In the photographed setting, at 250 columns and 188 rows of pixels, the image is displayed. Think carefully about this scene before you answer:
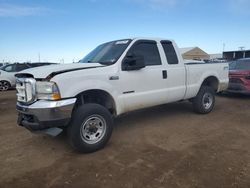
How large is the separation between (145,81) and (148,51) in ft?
2.55

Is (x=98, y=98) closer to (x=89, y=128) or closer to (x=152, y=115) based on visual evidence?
(x=89, y=128)

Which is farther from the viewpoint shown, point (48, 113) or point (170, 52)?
point (170, 52)

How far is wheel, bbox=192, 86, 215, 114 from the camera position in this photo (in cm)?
646

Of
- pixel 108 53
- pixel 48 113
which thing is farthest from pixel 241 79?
pixel 48 113

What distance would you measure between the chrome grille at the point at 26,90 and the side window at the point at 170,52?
3.18 m

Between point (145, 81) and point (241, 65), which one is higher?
point (241, 65)

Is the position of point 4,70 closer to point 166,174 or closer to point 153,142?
point 153,142

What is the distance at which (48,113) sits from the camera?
12.1 feet

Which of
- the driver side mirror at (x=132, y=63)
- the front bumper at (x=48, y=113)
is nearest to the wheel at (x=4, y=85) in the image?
the front bumper at (x=48, y=113)

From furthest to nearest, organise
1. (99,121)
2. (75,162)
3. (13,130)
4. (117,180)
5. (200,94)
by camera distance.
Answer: (200,94) → (13,130) → (99,121) → (75,162) → (117,180)

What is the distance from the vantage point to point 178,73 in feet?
18.7

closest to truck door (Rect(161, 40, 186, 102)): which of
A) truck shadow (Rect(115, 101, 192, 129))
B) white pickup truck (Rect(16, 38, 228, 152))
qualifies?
white pickup truck (Rect(16, 38, 228, 152))

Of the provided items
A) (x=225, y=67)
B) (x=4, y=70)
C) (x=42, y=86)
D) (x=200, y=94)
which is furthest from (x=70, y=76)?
(x=4, y=70)

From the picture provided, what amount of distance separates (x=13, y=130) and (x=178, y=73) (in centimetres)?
413
